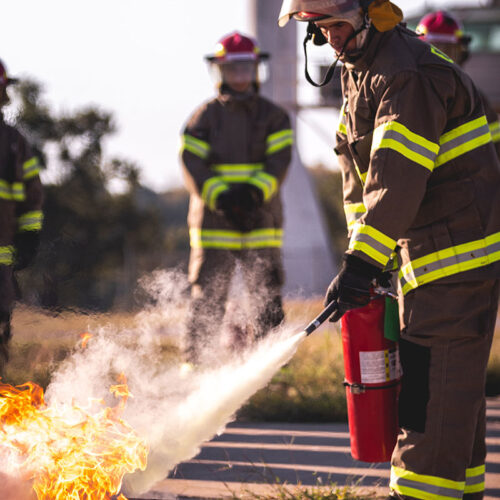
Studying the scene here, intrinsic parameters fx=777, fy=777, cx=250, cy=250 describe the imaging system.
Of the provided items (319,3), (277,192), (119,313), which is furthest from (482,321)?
(277,192)

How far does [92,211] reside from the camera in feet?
74.4

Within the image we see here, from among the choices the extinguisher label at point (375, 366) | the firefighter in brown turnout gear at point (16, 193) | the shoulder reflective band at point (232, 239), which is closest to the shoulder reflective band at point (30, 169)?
the firefighter in brown turnout gear at point (16, 193)

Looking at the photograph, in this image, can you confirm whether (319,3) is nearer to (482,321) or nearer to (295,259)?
(482,321)

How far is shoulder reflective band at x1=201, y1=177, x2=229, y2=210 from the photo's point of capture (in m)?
5.66

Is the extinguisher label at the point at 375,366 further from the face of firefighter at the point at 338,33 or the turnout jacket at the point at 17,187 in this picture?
the turnout jacket at the point at 17,187

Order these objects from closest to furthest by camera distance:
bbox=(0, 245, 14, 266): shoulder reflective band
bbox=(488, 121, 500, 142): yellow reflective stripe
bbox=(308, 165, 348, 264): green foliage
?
bbox=(488, 121, 500, 142): yellow reflective stripe
bbox=(0, 245, 14, 266): shoulder reflective band
bbox=(308, 165, 348, 264): green foliage

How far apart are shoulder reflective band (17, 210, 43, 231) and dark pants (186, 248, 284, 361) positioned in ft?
4.18

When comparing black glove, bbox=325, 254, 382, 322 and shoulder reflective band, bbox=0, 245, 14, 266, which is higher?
black glove, bbox=325, 254, 382, 322

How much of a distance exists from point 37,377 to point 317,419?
1941mm

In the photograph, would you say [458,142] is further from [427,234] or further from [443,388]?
[443,388]

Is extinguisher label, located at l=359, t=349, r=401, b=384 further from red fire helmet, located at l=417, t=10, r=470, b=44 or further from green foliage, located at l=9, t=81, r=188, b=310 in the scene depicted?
red fire helmet, located at l=417, t=10, r=470, b=44

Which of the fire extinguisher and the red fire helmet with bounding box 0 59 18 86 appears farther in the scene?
the red fire helmet with bounding box 0 59 18 86

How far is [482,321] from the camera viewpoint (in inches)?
108

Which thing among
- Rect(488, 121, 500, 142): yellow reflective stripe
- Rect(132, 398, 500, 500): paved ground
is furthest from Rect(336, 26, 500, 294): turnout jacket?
Rect(488, 121, 500, 142): yellow reflective stripe
